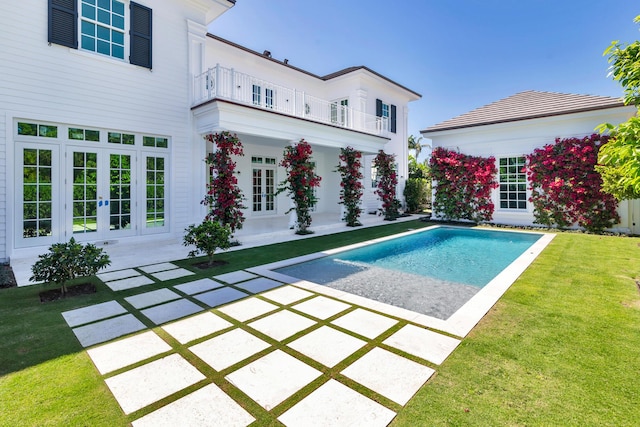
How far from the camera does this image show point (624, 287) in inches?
194

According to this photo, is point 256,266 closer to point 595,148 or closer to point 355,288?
point 355,288

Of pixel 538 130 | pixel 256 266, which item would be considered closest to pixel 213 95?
pixel 256 266

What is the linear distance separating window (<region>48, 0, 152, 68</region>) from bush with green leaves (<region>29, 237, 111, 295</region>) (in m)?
5.59

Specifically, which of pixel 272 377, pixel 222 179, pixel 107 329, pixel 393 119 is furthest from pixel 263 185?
pixel 272 377

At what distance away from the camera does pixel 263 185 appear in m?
A: 15.0

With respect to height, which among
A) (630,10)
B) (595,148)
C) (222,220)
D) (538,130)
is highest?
(630,10)

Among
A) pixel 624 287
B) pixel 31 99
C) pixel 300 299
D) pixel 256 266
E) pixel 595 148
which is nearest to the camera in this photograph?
pixel 300 299

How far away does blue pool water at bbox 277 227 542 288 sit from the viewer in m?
6.31

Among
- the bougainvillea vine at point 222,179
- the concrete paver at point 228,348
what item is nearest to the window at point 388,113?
the bougainvillea vine at point 222,179

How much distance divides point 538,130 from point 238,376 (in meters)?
14.0

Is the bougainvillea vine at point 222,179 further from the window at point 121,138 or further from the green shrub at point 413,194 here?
the green shrub at point 413,194

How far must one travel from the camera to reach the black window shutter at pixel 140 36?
8.30 metres

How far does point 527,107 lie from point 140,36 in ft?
46.7

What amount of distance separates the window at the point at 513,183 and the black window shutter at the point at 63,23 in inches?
589
